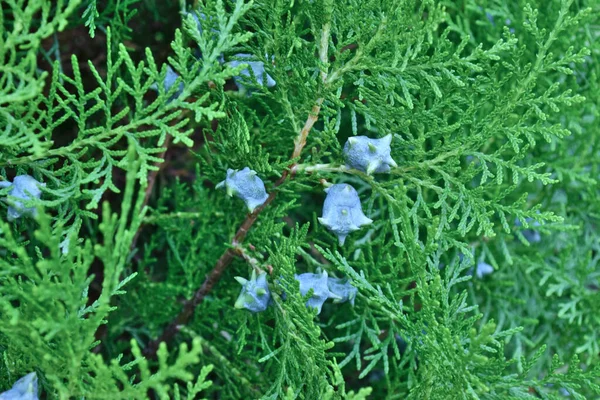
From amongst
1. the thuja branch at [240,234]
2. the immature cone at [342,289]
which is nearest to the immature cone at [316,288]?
the immature cone at [342,289]

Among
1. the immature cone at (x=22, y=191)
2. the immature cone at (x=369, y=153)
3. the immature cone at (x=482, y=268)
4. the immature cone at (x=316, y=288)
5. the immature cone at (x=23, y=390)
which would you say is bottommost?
the immature cone at (x=482, y=268)

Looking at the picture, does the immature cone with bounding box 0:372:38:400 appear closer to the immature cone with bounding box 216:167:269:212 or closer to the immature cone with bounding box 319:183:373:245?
the immature cone with bounding box 216:167:269:212

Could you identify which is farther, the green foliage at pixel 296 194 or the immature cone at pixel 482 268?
the immature cone at pixel 482 268

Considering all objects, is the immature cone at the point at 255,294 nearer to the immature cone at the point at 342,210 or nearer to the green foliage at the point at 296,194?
the green foliage at the point at 296,194

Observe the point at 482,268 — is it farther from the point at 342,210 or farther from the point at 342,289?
the point at 342,210

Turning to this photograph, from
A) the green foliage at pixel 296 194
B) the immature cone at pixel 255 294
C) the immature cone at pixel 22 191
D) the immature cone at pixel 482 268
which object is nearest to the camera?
the green foliage at pixel 296 194

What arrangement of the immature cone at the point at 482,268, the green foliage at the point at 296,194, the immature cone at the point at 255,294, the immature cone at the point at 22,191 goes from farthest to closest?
the immature cone at the point at 482,268 → the immature cone at the point at 255,294 → the immature cone at the point at 22,191 → the green foliage at the point at 296,194

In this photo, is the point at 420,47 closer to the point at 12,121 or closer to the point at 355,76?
the point at 355,76
